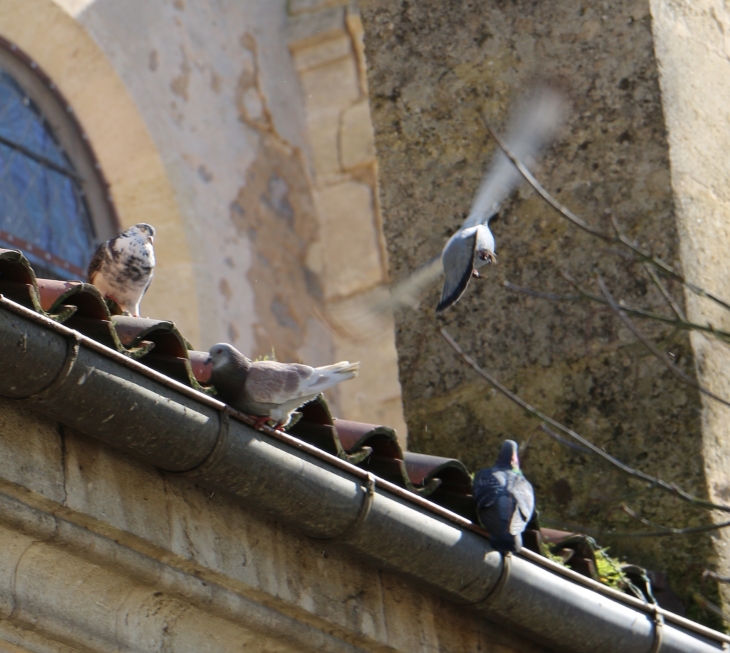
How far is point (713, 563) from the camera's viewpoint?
4648mm

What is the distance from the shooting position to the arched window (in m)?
7.32

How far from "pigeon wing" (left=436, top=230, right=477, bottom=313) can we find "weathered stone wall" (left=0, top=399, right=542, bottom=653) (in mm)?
835

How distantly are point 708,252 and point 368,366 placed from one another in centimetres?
399

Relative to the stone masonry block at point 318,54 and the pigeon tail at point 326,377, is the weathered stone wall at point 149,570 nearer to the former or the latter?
the pigeon tail at point 326,377

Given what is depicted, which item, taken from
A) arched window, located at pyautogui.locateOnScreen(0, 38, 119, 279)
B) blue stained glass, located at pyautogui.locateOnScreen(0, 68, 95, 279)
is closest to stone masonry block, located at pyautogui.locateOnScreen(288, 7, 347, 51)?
arched window, located at pyautogui.locateOnScreen(0, 38, 119, 279)

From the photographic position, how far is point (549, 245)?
5156 mm

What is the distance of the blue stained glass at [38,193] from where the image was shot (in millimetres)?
7297

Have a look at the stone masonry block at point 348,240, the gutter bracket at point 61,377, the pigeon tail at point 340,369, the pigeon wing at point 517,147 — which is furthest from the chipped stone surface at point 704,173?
the stone masonry block at point 348,240

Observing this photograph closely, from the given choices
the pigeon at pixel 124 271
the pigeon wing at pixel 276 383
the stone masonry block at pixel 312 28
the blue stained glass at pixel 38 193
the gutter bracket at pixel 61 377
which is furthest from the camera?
the stone masonry block at pixel 312 28

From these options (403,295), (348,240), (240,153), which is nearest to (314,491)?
(403,295)

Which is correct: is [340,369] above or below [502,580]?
above

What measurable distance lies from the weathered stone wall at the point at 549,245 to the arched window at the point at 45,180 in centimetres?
245

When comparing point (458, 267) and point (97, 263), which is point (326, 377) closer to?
point (458, 267)

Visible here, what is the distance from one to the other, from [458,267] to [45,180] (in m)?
3.88
